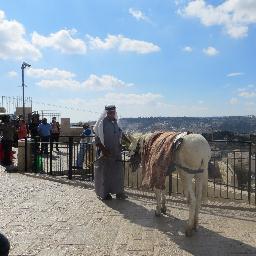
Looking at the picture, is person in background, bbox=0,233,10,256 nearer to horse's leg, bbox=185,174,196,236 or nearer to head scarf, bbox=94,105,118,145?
horse's leg, bbox=185,174,196,236

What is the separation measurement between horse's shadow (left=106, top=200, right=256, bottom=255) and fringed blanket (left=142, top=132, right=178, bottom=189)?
0.61 metres

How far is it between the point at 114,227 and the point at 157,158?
3.88 feet

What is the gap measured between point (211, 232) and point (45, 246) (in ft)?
7.48

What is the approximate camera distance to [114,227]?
7.10m

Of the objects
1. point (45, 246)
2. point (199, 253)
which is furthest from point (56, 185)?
point (199, 253)

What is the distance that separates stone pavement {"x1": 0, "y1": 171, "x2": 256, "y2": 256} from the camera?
19.6 feet

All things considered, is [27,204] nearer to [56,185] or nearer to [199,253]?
[56,185]

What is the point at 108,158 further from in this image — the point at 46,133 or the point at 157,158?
the point at 46,133

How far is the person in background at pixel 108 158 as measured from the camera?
30.5 ft

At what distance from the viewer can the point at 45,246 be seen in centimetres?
611

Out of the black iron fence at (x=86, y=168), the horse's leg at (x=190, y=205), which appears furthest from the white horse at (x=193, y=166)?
the black iron fence at (x=86, y=168)

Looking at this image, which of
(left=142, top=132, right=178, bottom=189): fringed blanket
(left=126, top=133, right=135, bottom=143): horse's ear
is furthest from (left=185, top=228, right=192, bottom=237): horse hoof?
(left=126, top=133, right=135, bottom=143): horse's ear

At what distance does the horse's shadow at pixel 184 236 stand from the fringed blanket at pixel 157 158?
1.99 feet

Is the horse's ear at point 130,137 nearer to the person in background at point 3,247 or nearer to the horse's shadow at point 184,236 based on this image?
the horse's shadow at point 184,236
